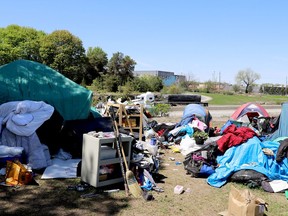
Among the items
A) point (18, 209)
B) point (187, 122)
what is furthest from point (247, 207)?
point (187, 122)

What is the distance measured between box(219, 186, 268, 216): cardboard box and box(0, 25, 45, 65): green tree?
140 ft

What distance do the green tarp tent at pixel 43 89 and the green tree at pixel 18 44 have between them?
3640 cm

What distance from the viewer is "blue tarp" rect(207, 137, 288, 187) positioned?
264 inches

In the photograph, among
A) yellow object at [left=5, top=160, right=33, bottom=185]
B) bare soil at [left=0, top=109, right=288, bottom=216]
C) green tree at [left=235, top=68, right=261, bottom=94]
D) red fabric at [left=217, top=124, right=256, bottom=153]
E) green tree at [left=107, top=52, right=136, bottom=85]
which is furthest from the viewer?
green tree at [left=235, top=68, right=261, bottom=94]

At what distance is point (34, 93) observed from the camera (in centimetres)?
854

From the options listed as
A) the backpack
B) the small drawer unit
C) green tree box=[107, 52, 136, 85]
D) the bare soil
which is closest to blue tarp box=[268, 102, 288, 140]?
the backpack

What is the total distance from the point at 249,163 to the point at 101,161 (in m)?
3.60

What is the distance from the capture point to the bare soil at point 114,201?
191 inches

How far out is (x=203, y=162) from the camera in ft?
24.1

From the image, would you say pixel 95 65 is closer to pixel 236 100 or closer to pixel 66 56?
pixel 66 56

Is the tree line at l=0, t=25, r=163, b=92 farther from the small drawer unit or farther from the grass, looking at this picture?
the small drawer unit

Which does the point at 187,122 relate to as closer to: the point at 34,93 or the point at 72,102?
the point at 72,102

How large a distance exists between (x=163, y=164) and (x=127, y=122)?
2.38m

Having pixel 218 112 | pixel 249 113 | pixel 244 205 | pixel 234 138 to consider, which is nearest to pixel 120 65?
pixel 218 112
